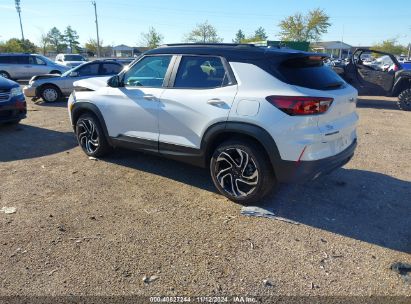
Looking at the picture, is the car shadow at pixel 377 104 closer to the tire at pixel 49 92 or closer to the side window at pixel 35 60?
the tire at pixel 49 92

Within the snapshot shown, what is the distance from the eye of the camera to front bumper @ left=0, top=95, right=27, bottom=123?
7410mm

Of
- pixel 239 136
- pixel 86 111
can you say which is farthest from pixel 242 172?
pixel 86 111

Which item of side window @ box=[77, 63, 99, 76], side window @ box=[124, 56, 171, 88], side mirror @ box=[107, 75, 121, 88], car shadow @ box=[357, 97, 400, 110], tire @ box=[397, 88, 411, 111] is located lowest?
car shadow @ box=[357, 97, 400, 110]

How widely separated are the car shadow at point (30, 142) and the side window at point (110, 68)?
166 inches

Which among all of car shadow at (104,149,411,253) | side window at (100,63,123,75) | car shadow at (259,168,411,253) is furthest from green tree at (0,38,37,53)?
car shadow at (259,168,411,253)

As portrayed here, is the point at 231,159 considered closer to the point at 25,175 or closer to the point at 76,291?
the point at 76,291

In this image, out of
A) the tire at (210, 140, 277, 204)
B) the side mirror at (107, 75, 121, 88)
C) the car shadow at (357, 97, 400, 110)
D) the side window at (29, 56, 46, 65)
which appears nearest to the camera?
the tire at (210, 140, 277, 204)

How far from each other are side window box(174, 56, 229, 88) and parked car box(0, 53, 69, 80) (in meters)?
17.1

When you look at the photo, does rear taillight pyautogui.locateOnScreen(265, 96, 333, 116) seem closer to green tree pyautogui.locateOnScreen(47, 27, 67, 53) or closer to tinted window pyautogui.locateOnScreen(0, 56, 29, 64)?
tinted window pyautogui.locateOnScreen(0, 56, 29, 64)

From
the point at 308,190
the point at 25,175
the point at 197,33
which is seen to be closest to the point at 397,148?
the point at 308,190

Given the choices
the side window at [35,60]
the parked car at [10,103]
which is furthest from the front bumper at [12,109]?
the side window at [35,60]

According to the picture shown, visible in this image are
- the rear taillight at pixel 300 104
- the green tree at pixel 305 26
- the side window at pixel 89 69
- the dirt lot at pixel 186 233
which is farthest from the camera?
the green tree at pixel 305 26

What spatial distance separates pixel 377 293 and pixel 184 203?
2192mm

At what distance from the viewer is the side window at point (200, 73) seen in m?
4.00
